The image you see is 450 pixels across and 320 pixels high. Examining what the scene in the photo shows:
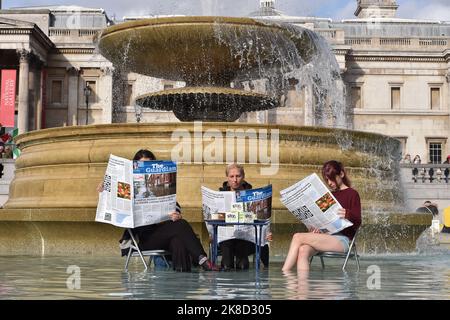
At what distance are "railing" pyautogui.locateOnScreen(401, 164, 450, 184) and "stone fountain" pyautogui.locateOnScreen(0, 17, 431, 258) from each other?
21.4 m

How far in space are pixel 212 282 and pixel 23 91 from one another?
46687mm

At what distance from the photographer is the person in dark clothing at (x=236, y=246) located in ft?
23.7

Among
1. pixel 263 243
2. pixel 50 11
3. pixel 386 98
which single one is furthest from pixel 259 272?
pixel 50 11

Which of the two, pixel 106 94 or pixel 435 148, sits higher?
pixel 106 94

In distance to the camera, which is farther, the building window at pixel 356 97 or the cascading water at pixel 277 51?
the building window at pixel 356 97

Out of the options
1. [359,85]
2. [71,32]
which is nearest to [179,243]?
[359,85]

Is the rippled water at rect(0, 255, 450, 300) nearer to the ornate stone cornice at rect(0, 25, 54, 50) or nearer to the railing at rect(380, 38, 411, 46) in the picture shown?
the ornate stone cornice at rect(0, 25, 54, 50)

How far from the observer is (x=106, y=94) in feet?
178

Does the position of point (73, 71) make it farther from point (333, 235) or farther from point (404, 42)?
point (333, 235)

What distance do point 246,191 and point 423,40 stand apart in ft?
167

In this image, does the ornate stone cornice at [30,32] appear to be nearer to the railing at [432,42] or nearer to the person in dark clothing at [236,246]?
the railing at [432,42]

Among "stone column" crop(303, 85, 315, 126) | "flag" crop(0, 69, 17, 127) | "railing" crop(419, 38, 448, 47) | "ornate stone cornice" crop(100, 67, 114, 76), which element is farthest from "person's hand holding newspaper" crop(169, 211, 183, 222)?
"railing" crop(419, 38, 448, 47)

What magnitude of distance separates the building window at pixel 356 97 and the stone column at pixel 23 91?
20.7m

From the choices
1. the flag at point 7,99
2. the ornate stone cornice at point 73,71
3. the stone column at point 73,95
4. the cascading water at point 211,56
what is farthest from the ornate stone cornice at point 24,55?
the cascading water at point 211,56
